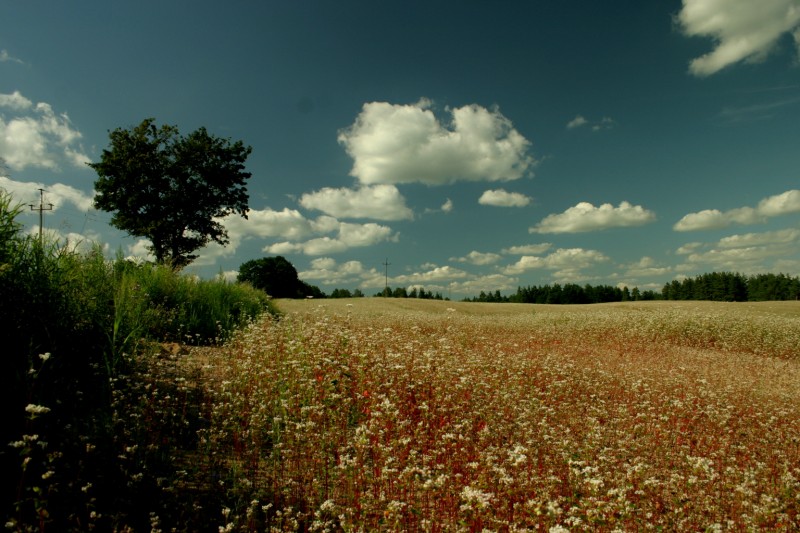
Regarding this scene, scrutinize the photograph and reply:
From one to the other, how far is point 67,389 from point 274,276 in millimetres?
64702

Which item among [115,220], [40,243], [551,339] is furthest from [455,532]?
[115,220]

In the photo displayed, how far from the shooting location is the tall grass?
3.70 meters

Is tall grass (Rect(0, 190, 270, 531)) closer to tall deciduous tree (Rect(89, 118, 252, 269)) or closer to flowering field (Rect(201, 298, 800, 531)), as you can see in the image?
flowering field (Rect(201, 298, 800, 531))

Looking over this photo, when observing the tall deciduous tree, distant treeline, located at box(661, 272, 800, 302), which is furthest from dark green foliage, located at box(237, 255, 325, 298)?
distant treeline, located at box(661, 272, 800, 302)

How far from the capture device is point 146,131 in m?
34.6

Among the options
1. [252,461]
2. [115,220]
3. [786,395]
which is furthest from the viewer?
[115,220]

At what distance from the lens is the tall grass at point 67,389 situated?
12.1ft

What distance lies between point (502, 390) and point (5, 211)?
8043 mm

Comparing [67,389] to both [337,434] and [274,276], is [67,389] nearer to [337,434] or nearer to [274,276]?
[337,434]

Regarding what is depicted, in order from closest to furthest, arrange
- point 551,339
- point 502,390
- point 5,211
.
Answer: point 5,211, point 502,390, point 551,339

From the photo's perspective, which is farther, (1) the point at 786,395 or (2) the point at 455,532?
(1) the point at 786,395

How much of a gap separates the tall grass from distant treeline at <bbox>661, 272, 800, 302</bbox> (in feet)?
383

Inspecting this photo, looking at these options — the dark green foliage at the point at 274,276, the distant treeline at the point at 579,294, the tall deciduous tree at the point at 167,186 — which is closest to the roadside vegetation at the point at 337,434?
the tall deciduous tree at the point at 167,186

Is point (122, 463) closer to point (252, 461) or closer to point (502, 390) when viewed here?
point (252, 461)
